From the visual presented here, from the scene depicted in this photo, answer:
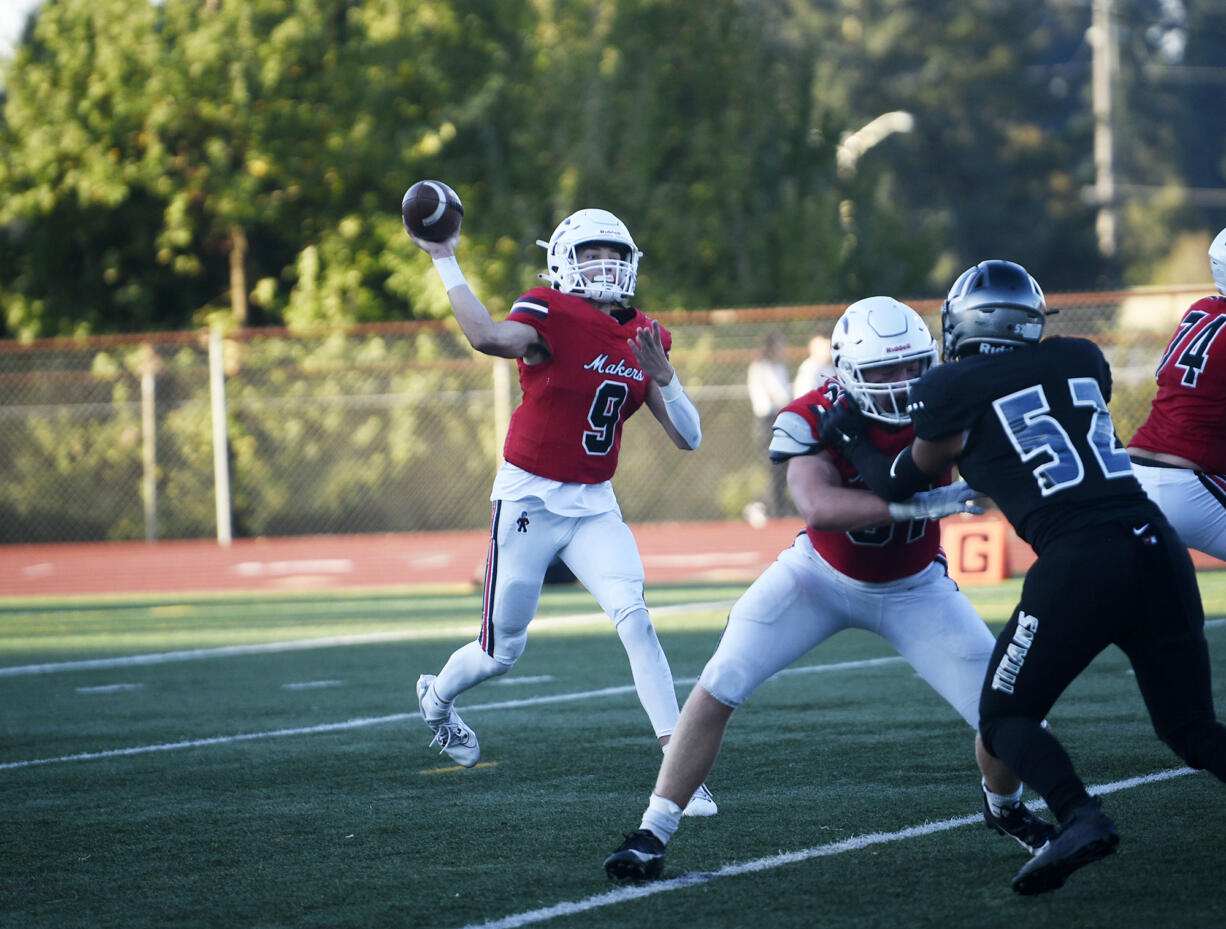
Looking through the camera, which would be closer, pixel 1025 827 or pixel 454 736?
pixel 1025 827

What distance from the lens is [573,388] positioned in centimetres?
625

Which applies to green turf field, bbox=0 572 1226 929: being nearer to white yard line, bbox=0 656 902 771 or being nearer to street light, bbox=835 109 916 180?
white yard line, bbox=0 656 902 771

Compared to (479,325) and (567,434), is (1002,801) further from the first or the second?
(479,325)

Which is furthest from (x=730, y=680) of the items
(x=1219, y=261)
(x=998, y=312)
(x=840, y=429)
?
(x=1219, y=261)

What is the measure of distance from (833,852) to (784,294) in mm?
18099

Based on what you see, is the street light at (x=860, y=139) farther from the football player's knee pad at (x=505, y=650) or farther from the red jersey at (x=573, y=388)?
the football player's knee pad at (x=505, y=650)

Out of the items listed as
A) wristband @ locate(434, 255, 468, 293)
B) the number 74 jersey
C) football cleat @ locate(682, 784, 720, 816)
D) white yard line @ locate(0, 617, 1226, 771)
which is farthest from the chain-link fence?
the number 74 jersey

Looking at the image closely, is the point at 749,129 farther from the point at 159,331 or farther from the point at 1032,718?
the point at 1032,718

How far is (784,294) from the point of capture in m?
22.6

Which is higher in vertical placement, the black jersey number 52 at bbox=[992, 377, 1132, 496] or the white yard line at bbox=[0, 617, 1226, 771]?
the black jersey number 52 at bbox=[992, 377, 1132, 496]

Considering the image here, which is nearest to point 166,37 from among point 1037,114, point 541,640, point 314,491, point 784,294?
point 314,491

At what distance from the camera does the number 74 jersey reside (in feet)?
14.0

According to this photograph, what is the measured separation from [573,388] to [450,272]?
0.62m

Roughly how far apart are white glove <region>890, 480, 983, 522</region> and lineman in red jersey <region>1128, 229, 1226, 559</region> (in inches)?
93.6
